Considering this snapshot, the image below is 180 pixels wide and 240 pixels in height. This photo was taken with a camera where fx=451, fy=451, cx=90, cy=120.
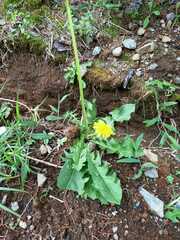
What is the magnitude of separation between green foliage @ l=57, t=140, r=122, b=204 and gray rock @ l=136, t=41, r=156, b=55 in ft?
2.34

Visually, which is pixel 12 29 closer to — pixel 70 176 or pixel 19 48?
pixel 19 48

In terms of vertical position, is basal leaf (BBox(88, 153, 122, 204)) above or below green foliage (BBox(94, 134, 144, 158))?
below

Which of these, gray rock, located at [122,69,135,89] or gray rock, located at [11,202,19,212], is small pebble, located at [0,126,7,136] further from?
gray rock, located at [122,69,135,89]

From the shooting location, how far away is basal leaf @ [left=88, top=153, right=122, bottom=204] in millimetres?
1909

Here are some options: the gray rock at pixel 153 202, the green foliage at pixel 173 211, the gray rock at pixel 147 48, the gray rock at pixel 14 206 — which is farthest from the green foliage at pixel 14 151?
the gray rock at pixel 147 48

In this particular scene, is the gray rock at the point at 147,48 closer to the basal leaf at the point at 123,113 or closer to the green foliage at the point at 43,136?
the basal leaf at the point at 123,113

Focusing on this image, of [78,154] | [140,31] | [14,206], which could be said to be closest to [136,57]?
[140,31]

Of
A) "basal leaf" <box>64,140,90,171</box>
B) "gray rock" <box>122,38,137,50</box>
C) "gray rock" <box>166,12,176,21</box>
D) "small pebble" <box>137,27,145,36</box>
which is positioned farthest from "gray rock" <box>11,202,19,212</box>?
"gray rock" <box>166,12,176,21</box>

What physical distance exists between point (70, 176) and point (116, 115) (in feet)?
1.31

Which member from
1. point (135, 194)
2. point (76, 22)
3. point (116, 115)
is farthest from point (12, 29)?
point (135, 194)

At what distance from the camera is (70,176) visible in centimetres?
197

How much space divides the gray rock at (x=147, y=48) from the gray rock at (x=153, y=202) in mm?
815

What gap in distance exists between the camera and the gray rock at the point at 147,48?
7.98 ft

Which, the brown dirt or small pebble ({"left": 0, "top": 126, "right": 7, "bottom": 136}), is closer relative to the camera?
the brown dirt
